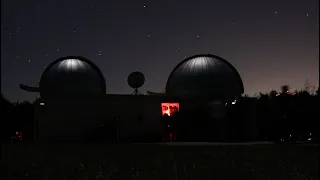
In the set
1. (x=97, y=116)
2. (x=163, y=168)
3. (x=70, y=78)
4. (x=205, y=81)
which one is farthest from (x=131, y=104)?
(x=163, y=168)

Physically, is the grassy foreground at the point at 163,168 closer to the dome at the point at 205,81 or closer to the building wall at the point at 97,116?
the building wall at the point at 97,116

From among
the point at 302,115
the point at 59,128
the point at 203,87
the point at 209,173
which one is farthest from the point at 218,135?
the point at 209,173

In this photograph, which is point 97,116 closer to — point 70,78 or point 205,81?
point 70,78

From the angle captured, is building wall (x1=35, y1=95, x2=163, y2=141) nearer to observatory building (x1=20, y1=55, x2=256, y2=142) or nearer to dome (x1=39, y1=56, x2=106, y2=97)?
observatory building (x1=20, y1=55, x2=256, y2=142)

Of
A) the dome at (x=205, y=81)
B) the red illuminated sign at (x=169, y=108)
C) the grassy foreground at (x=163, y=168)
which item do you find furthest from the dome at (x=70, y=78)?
the grassy foreground at (x=163, y=168)

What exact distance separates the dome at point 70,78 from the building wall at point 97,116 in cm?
306

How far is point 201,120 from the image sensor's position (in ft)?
120

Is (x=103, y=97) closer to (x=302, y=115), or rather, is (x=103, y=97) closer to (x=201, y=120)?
(x=201, y=120)

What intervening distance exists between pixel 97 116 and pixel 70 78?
538 centimetres

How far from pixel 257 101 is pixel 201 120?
5862 mm

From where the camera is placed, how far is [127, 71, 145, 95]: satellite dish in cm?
4147

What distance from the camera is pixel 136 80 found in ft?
136

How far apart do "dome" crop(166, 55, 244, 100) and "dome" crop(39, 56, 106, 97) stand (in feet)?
24.6

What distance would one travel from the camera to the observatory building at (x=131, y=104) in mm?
36000
